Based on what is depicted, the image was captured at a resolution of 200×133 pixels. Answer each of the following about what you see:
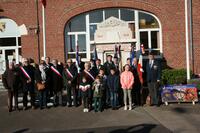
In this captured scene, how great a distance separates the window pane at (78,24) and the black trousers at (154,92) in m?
8.68

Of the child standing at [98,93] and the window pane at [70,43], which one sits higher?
the window pane at [70,43]

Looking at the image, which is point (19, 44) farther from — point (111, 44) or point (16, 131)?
point (16, 131)

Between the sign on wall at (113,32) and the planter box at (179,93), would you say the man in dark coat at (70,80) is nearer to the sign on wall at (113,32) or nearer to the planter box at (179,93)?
the planter box at (179,93)

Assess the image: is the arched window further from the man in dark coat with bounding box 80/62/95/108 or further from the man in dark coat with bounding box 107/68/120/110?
the man in dark coat with bounding box 107/68/120/110

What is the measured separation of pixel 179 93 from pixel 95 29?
8795mm

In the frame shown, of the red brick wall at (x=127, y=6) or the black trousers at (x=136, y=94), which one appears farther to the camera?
the red brick wall at (x=127, y=6)

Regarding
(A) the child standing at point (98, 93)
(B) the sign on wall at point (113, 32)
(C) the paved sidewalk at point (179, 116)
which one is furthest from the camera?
(B) the sign on wall at point (113, 32)

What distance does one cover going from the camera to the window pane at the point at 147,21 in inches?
850

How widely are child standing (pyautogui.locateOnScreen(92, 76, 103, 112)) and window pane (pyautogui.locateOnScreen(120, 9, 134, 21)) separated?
30.0 feet

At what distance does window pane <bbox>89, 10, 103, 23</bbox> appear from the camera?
856 inches

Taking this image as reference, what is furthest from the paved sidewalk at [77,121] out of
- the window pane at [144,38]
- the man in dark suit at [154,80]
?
the window pane at [144,38]

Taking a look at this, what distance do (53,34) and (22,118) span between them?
9.52 m

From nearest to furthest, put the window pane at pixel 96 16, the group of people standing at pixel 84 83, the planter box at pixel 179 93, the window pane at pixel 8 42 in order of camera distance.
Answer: the group of people standing at pixel 84 83
the planter box at pixel 179 93
the window pane at pixel 96 16
the window pane at pixel 8 42

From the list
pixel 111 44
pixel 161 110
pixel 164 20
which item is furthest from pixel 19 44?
pixel 161 110
